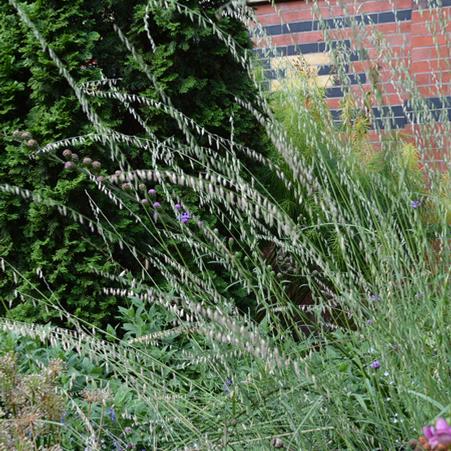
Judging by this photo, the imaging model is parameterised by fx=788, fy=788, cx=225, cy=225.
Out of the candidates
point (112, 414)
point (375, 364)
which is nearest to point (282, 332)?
point (375, 364)

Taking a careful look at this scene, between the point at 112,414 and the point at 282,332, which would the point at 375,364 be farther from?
the point at 112,414

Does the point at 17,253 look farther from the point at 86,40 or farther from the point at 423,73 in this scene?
the point at 423,73

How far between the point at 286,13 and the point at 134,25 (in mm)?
3537

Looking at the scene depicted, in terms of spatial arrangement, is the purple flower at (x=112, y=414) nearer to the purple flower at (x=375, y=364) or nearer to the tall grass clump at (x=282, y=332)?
the tall grass clump at (x=282, y=332)

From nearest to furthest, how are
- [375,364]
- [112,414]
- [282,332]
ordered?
[282,332] < [375,364] < [112,414]

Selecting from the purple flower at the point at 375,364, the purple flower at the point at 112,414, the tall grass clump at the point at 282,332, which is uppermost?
the tall grass clump at the point at 282,332

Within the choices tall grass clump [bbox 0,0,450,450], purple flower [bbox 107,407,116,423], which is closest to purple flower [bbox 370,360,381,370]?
tall grass clump [bbox 0,0,450,450]

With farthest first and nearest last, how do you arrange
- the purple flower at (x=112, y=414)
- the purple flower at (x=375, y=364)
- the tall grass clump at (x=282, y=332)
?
the purple flower at (x=112, y=414) → the purple flower at (x=375, y=364) → the tall grass clump at (x=282, y=332)

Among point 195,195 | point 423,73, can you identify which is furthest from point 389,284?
point 423,73

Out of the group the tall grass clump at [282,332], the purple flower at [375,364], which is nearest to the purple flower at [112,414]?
the tall grass clump at [282,332]

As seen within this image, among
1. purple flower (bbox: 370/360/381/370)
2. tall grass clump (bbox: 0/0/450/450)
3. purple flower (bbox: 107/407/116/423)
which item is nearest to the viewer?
tall grass clump (bbox: 0/0/450/450)

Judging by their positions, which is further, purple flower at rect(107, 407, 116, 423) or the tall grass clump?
purple flower at rect(107, 407, 116, 423)

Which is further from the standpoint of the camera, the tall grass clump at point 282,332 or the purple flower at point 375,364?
the purple flower at point 375,364

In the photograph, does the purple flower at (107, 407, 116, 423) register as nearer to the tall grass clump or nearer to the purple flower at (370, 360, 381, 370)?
the tall grass clump
